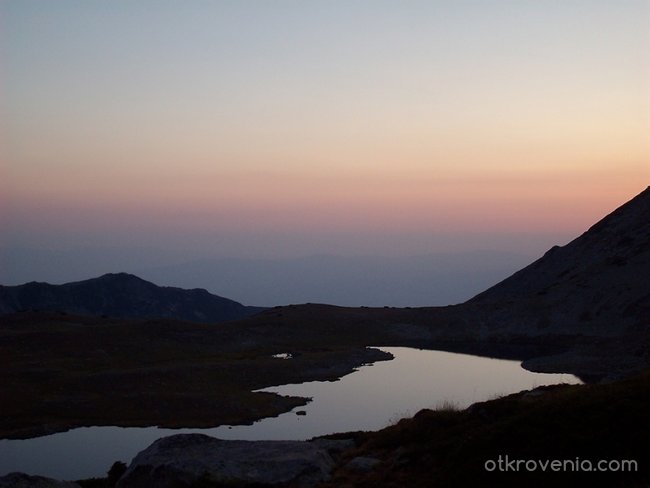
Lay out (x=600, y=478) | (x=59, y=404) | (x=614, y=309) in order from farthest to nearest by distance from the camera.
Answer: (x=614, y=309), (x=59, y=404), (x=600, y=478)

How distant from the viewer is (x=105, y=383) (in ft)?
237

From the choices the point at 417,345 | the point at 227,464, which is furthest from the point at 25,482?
the point at 417,345

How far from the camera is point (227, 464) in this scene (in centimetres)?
2492

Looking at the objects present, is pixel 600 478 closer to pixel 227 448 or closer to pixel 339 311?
pixel 227 448

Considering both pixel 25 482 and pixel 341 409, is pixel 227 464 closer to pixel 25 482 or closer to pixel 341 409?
pixel 25 482

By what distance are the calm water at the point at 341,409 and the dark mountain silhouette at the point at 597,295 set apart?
2547cm

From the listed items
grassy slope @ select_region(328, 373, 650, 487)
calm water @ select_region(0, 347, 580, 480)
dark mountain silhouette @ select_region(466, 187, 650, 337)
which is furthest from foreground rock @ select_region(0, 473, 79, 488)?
dark mountain silhouette @ select_region(466, 187, 650, 337)

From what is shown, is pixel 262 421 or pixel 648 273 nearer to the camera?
pixel 262 421

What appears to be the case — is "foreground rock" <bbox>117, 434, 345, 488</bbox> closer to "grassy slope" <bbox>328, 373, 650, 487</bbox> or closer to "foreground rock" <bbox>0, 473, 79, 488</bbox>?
"grassy slope" <bbox>328, 373, 650, 487</bbox>

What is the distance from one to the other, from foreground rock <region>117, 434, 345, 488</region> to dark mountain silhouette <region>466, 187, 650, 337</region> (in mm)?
91547

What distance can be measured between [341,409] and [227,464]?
128 feet

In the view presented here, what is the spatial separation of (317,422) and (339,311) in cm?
8334

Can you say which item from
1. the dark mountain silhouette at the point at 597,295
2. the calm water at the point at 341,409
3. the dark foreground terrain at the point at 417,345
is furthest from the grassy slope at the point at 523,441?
the dark mountain silhouette at the point at 597,295

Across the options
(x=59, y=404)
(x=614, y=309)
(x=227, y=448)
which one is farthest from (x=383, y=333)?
(x=227, y=448)
